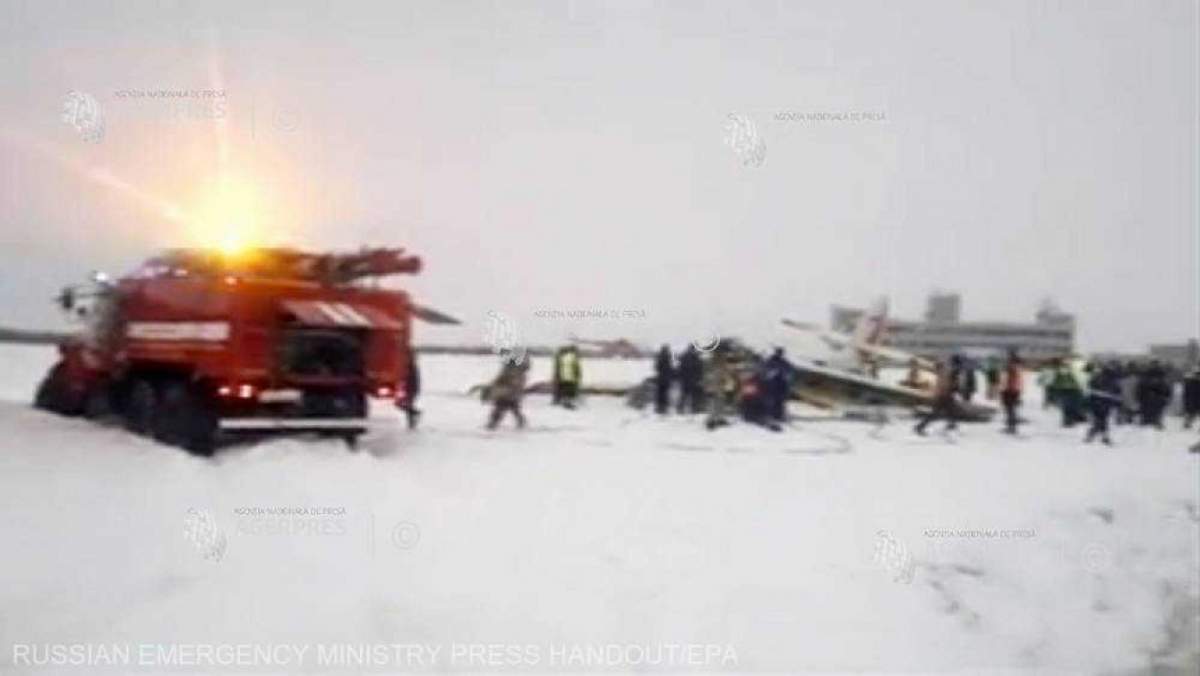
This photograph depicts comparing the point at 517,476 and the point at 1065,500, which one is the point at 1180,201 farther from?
the point at 517,476

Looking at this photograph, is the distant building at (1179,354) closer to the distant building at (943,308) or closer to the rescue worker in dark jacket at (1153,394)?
the rescue worker in dark jacket at (1153,394)

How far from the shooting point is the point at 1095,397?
2.84 m

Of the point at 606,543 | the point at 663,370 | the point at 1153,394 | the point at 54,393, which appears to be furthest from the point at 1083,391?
the point at 54,393

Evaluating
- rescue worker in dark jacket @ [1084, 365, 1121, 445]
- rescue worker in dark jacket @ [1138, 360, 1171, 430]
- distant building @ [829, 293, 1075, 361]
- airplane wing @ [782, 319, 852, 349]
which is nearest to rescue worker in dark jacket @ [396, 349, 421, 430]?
airplane wing @ [782, 319, 852, 349]

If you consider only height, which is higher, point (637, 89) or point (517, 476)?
point (637, 89)

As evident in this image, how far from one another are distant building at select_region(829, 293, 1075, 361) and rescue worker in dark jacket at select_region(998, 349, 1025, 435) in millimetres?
47

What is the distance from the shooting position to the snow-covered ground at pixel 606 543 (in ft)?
8.41

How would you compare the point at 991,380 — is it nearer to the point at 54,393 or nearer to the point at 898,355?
the point at 898,355

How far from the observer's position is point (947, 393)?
2770mm

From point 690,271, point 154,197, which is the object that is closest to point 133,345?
point 154,197

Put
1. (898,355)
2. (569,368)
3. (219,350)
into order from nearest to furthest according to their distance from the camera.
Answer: (219,350), (569,368), (898,355)

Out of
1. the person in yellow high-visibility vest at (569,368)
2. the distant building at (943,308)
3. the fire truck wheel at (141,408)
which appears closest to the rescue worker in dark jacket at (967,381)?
the distant building at (943,308)

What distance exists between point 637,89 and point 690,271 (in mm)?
416

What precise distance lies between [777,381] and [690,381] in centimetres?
20
